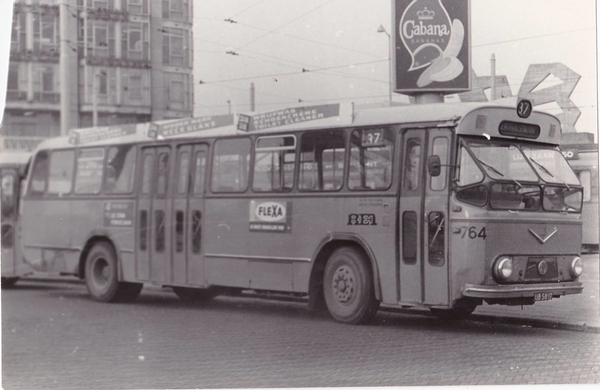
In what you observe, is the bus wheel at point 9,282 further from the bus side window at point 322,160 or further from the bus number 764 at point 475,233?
the bus number 764 at point 475,233

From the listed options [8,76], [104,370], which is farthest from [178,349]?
[8,76]

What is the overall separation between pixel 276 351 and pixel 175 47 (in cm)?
363

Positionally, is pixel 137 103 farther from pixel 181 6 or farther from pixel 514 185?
pixel 514 185

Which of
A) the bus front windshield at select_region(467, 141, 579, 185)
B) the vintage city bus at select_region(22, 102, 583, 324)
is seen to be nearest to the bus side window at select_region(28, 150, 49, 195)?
the vintage city bus at select_region(22, 102, 583, 324)

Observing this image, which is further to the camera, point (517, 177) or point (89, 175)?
point (89, 175)

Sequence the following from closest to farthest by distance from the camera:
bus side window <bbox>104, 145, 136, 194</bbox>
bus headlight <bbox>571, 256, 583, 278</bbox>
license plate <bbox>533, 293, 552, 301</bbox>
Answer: license plate <bbox>533, 293, 552, 301</bbox> → bus headlight <bbox>571, 256, 583, 278</bbox> → bus side window <bbox>104, 145, 136, 194</bbox>

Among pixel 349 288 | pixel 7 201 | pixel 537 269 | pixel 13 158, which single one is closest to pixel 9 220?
pixel 7 201

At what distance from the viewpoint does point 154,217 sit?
12.2 metres

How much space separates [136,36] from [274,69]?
5.32 ft

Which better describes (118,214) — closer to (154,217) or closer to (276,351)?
(154,217)

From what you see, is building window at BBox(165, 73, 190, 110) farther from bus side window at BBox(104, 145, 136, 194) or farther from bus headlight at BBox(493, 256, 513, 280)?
bus headlight at BBox(493, 256, 513, 280)

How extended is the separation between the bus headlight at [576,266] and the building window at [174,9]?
16.7 ft

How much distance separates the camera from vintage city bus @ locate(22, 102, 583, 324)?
32.1 ft

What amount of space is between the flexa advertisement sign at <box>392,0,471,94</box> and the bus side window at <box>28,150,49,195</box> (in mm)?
5302
